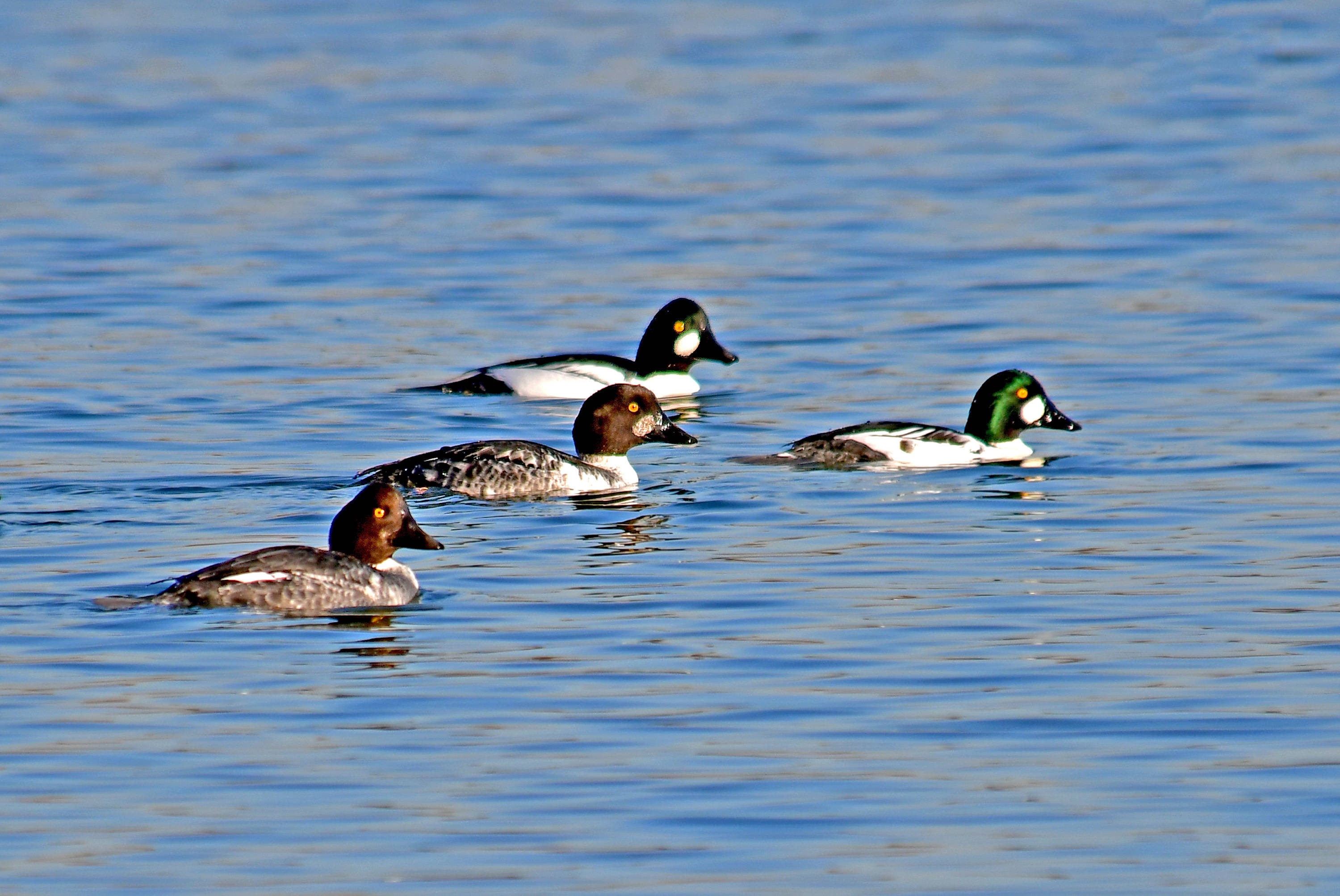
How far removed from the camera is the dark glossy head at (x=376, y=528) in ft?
39.7

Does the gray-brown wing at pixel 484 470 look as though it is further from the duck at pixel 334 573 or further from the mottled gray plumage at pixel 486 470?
the duck at pixel 334 573

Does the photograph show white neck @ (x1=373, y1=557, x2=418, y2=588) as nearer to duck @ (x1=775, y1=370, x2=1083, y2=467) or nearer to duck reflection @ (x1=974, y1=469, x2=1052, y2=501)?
duck @ (x1=775, y1=370, x2=1083, y2=467)

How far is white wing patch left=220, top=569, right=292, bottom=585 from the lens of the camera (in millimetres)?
11328

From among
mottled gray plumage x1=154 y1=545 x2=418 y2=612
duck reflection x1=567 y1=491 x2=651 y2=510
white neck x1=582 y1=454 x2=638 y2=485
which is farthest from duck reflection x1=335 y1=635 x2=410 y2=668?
white neck x1=582 y1=454 x2=638 y2=485

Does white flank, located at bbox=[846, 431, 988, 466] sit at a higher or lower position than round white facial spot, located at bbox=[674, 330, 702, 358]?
lower

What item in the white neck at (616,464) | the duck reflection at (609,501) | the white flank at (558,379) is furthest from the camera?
the white flank at (558,379)

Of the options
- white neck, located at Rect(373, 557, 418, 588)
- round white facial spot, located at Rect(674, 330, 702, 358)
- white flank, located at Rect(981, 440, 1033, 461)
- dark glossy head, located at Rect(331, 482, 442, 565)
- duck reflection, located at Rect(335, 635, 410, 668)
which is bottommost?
duck reflection, located at Rect(335, 635, 410, 668)

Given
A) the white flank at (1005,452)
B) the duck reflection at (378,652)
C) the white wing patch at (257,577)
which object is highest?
the white wing patch at (257,577)

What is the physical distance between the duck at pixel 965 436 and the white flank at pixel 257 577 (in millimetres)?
4880

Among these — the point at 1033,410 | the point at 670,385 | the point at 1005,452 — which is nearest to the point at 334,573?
the point at 1005,452

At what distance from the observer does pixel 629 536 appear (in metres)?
13.7

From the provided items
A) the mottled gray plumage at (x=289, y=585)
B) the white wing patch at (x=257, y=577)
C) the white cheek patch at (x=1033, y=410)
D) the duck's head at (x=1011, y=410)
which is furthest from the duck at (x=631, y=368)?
the white wing patch at (x=257, y=577)

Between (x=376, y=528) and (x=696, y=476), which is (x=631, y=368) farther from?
(x=376, y=528)

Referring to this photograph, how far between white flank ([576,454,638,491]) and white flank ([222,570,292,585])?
389 centimetres
